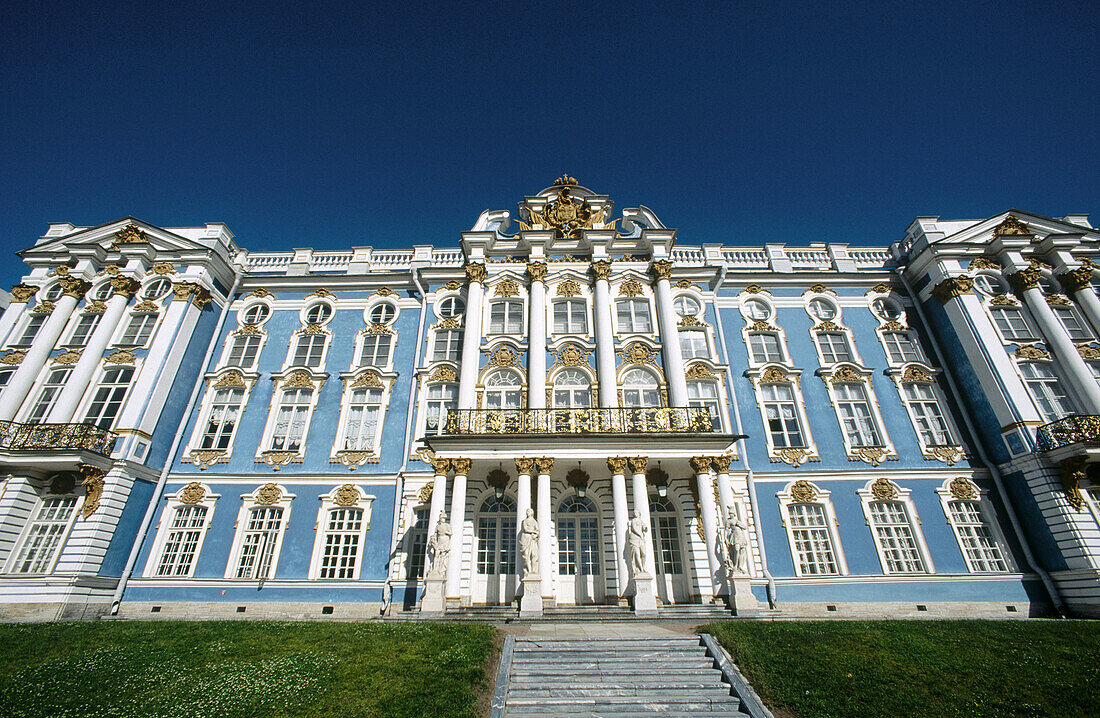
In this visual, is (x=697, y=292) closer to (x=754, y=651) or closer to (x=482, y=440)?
(x=482, y=440)

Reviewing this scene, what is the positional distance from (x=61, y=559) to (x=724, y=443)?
21674 millimetres

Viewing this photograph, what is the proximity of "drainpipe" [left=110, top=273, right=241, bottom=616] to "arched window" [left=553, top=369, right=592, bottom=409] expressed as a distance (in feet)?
48.0

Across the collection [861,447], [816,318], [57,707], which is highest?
[816,318]

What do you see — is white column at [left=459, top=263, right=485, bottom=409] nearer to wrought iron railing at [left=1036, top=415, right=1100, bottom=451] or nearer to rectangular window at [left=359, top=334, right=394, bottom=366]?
rectangular window at [left=359, top=334, right=394, bottom=366]

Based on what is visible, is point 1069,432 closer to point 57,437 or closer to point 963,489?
point 963,489

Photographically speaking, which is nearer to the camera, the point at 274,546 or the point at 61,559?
the point at 61,559

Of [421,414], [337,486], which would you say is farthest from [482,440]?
[337,486]

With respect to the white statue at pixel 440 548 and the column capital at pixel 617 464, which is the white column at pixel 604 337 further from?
the white statue at pixel 440 548

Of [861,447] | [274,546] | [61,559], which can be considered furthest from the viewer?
[861,447]

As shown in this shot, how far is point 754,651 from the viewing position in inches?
402

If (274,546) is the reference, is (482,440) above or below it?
above

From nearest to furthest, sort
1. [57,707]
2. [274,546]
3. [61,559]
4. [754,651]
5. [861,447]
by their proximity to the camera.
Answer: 1. [57,707]
2. [754,651]
3. [61,559]
4. [274,546]
5. [861,447]

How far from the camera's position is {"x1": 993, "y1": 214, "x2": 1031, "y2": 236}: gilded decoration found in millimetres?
23125

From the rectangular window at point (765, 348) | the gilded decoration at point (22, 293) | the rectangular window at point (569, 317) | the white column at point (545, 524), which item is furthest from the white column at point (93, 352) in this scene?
the rectangular window at point (765, 348)
